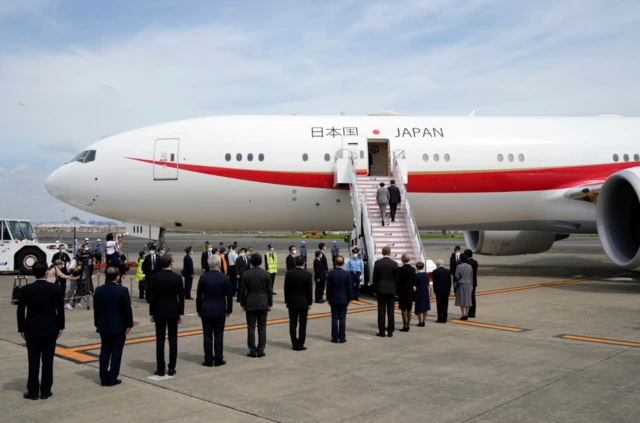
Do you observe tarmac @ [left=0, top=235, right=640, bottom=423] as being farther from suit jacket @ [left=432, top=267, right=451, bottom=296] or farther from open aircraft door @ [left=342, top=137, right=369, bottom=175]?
open aircraft door @ [left=342, top=137, right=369, bottom=175]

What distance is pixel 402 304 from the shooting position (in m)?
9.62

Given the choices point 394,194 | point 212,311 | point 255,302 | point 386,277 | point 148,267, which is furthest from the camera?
point 394,194

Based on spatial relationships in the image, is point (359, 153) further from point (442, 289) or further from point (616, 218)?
point (616, 218)

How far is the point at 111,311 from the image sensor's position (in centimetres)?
639

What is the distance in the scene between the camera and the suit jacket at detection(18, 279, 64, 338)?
235 inches

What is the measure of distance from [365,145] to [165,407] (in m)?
12.9

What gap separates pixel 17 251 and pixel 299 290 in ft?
60.7

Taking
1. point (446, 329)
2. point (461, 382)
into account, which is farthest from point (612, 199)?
point (461, 382)

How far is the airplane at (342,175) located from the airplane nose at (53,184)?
0.12ft

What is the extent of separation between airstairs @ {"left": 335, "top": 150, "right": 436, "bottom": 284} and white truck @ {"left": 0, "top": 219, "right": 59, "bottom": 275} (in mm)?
13514

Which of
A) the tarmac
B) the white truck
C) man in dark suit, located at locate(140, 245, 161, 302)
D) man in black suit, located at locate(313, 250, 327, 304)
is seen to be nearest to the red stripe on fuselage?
man in dark suit, located at locate(140, 245, 161, 302)

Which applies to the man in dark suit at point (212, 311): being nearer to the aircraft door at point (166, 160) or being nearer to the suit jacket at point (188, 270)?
the suit jacket at point (188, 270)

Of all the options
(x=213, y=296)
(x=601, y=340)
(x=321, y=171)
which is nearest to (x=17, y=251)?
(x=321, y=171)

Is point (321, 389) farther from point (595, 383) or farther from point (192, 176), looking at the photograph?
point (192, 176)
